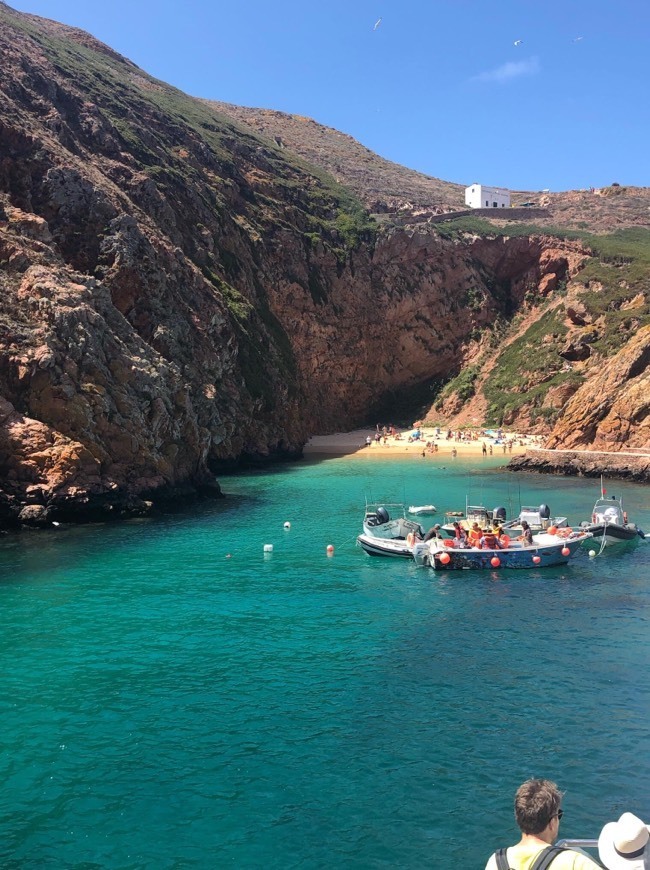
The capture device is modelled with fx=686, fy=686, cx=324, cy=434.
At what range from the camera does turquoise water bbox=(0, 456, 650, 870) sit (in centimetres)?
1091

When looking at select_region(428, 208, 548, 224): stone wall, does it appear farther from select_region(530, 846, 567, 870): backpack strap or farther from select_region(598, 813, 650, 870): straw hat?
select_region(530, 846, 567, 870): backpack strap

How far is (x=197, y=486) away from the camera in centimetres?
4600

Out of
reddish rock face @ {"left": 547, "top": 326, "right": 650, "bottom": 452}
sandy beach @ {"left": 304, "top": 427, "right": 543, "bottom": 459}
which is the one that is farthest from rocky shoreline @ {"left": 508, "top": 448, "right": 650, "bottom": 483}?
sandy beach @ {"left": 304, "top": 427, "right": 543, "bottom": 459}

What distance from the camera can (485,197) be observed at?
116188 mm

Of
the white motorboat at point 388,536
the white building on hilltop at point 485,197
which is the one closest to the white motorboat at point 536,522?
the white motorboat at point 388,536

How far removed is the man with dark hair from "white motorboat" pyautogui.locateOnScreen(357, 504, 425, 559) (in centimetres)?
2422

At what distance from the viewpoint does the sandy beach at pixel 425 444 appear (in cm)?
7062

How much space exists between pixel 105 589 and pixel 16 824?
13671 millimetres

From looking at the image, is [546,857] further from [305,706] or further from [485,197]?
[485,197]

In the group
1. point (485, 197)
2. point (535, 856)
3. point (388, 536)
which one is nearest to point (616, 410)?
point (388, 536)

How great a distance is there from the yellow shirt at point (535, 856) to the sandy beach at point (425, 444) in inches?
2515

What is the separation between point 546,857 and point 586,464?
171 ft

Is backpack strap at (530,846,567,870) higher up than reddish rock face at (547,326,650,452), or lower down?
lower down

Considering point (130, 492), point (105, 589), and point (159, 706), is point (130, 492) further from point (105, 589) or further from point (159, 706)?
point (159, 706)
